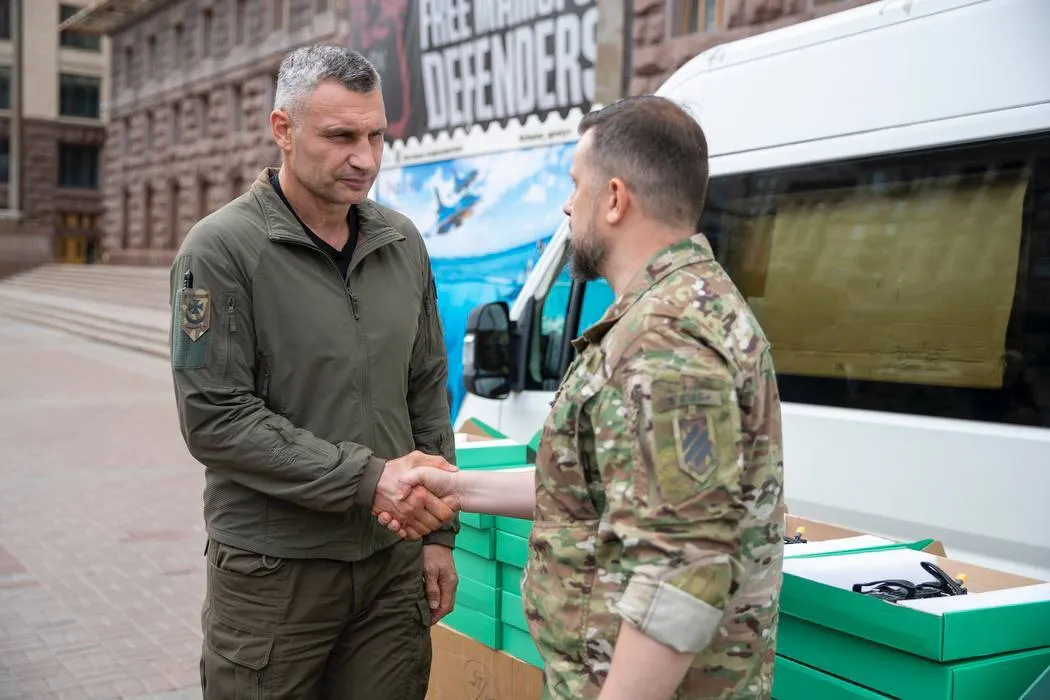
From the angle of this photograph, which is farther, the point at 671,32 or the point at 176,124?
the point at 176,124

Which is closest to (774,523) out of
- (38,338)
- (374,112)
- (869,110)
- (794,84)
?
(374,112)

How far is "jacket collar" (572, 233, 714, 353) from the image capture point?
1664mm

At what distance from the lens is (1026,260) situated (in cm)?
298

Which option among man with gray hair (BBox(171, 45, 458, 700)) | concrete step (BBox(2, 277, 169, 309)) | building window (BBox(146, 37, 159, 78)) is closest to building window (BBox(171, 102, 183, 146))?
building window (BBox(146, 37, 159, 78))

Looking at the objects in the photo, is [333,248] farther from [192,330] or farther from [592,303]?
[592,303]

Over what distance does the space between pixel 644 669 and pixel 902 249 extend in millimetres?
2153

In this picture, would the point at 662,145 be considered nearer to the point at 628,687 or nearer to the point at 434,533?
the point at 628,687

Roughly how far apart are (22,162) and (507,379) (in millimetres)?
48097

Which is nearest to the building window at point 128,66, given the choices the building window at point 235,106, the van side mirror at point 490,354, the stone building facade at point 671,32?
the building window at point 235,106

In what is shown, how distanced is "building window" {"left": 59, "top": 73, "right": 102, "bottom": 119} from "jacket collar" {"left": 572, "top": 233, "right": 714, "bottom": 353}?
50.7 metres

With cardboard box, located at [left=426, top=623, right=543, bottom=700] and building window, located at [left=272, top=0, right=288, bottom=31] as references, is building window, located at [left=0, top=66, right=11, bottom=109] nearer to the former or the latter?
building window, located at [left=272, top=0, right=288, bottom=31]

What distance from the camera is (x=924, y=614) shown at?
185 centimetres

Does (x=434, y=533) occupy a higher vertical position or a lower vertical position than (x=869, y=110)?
lower

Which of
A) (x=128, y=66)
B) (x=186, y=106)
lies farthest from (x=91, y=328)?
(x=128, y=66)
